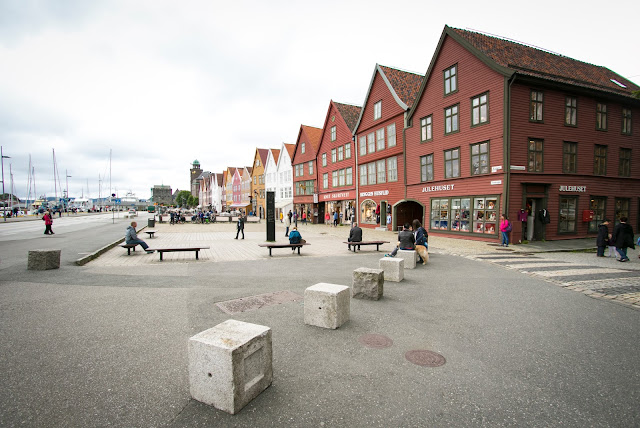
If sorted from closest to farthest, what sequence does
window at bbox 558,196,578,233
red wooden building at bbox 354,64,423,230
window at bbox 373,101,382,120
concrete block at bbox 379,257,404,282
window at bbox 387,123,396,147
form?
1. concrete block at bbox 379,257,404,282
2. window at bbox 558,196,578,233
3. red wooden building at bbox 354,64,423,230
4. window at bbox 387,123,396,147
5. window at bbox 373,101,382,120

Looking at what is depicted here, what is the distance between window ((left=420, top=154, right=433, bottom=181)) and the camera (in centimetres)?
2227

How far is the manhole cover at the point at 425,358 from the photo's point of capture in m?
4.09

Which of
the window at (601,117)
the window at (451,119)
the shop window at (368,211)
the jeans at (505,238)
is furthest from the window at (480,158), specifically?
the shop window at (368,211)

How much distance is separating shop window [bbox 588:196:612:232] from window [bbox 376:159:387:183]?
45.9 ft

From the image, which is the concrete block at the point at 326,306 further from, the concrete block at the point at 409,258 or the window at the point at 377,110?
the window at the point at 377,110

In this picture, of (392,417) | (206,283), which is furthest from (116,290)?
(392,417)

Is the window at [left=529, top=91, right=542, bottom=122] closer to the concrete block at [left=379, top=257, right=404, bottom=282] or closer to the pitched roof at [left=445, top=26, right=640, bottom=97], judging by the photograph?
the pitched roof at [left=445, top=26, right=640, bottom=97]

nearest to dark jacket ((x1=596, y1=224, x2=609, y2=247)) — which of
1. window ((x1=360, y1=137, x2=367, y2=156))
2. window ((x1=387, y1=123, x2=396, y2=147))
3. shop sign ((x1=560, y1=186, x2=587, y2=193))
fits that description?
shop sign ((x1=560, y1=186, x2=587, y2=193))

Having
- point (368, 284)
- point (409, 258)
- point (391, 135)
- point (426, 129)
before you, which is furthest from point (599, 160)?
point (368, 284)

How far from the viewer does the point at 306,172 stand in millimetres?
42969

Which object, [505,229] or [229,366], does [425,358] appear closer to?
[229,366]

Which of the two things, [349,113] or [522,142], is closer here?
[522,142]

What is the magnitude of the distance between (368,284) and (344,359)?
2.81 m

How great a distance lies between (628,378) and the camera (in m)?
3.77
